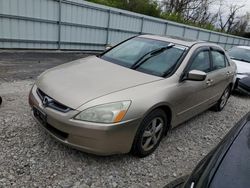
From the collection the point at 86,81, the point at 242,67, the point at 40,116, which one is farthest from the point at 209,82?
the point at 242,67

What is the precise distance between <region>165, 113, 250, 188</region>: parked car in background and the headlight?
3.58 feet

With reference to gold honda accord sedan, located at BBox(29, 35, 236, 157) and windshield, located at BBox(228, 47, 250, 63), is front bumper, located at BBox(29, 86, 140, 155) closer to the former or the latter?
gold honda accord sedan, located at BBox(29, 35, 236, 157)

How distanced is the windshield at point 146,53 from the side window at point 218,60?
1.08m

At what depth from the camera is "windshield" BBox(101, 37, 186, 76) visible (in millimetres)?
3521

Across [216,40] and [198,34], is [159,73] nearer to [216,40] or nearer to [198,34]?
[198,34]

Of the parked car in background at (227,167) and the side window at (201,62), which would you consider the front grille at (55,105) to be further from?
the side window at (201,62)

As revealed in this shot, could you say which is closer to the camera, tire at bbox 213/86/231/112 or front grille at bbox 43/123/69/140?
front grille at bbox 43/123/69/140

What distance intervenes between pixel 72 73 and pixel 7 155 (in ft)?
4.19

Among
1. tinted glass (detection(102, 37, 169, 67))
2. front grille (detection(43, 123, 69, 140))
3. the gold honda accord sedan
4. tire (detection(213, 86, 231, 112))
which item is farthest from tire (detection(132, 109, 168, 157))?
tire (detection(213, 86, 231, 112))

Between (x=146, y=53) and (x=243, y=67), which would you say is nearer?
(x=146, y=53)

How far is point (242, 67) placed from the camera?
24.7 ft

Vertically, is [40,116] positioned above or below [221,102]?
above

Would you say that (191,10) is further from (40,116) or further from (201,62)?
(40,116)

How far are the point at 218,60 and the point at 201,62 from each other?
949 mm
